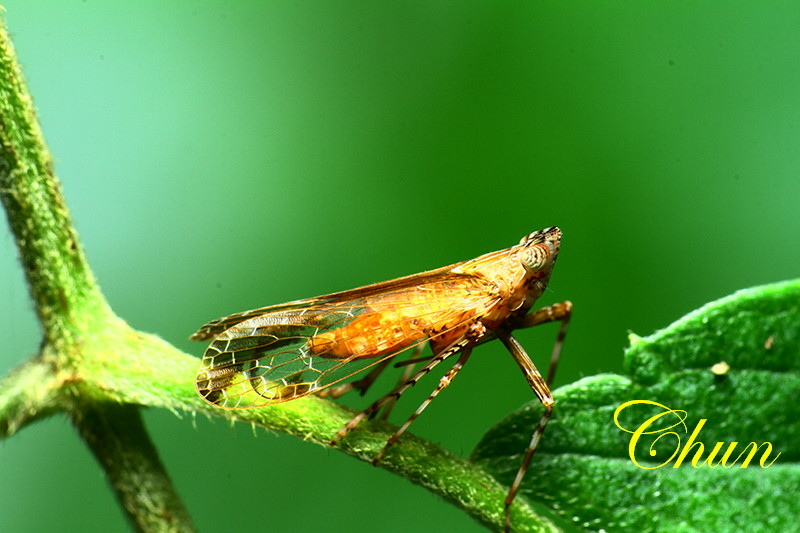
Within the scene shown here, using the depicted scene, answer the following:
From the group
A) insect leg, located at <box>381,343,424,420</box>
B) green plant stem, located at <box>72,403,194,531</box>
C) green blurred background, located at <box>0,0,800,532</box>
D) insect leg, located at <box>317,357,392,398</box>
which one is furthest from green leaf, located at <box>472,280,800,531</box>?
green blurred background, located at <box>0,0,800,532</box>

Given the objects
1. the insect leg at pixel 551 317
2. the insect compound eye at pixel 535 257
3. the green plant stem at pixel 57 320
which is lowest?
the insect leg at pixel 551 317

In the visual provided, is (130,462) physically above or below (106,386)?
below

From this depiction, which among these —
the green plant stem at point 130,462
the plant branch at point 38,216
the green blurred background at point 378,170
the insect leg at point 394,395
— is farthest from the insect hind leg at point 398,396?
the green blurred background at point 378,170

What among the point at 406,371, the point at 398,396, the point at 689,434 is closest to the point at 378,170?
the point at 406,371

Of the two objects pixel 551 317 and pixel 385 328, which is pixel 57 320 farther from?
pixel 551 317

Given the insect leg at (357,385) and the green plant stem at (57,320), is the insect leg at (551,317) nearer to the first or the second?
the insect leg at (357,385)

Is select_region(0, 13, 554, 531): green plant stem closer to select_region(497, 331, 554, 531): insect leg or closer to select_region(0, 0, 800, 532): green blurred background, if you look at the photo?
select_region(497, 331, 554, 531): insect leg
